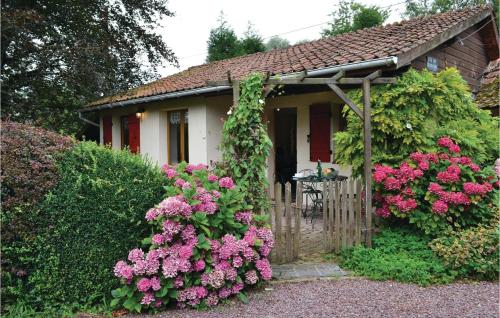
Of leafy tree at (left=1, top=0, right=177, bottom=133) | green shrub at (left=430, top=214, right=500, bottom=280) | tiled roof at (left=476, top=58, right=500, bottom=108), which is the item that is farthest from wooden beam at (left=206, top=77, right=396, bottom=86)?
leafy tree at (left=1, top=0, right=177, bottom=133)

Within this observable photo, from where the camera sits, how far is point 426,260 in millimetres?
4316

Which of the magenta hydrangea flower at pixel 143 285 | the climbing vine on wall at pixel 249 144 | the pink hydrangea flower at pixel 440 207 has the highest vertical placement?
the climbing vine on wall at pixel 249 144

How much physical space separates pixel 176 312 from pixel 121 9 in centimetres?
1119

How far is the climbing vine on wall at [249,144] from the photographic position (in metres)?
4.21

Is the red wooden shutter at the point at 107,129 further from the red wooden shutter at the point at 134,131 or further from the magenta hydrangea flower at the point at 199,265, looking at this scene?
the magenta hydrangea flower at the point at 199,265

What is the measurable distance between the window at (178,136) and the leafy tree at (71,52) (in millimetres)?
2174

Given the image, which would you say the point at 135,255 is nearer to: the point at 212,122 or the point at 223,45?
the point at 212,122

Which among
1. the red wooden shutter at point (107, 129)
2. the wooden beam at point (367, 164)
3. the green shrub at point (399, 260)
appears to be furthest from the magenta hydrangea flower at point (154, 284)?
the red wooden shutter at point (107, 129)

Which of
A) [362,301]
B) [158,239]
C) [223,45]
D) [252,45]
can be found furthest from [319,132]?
[223,45]

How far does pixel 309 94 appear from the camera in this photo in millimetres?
8508

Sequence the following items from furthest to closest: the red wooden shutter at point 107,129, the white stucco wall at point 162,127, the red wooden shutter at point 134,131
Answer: the red wooden shutter at point 107,129, the red wooden shutter at point 134,131, the white stucco wall at point 162,127

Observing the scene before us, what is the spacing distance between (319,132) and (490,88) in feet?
15.0

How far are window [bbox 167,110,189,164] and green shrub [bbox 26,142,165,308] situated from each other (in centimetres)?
661

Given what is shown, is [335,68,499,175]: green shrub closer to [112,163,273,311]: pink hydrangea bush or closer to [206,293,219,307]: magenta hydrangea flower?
[112,163,273,311]: pink hydrangea bush
